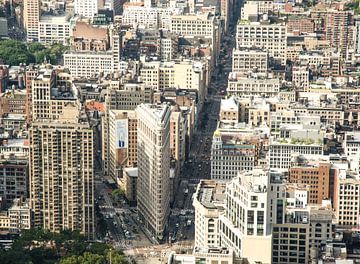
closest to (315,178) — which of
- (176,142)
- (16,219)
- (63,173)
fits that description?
(176,142)

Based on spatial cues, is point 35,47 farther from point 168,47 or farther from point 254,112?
point 254,112

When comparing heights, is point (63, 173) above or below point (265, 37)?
below

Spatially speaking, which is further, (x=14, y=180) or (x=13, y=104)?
(x=13, y=104)

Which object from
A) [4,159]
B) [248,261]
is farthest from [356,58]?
[248,261]

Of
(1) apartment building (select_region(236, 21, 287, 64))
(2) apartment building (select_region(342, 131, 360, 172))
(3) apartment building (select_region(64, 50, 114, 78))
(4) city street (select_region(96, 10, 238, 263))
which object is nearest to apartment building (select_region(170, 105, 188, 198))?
(4) city street (select_region(96, 10, 238, 263))

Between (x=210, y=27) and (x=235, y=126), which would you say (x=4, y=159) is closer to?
(x=235, y=126)

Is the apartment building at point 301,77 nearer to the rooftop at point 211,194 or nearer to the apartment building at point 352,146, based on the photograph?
the apartment building at point 352,146
